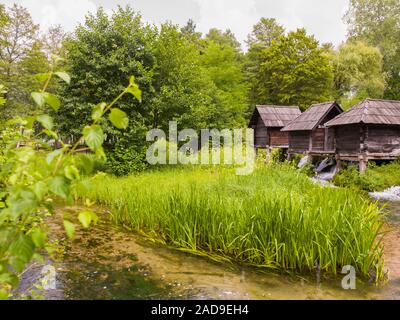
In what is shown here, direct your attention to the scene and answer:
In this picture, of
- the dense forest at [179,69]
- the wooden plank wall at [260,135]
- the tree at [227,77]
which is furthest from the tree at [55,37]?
the wooden plank wall at [260,135]

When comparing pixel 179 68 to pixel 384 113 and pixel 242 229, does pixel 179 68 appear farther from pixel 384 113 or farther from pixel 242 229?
pixel 242 229

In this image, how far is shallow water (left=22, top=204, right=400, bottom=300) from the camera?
4.41 metres

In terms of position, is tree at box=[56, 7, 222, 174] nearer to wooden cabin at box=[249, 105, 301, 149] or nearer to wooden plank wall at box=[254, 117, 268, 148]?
wooden cabin at box=[249, 105, 301, 149]

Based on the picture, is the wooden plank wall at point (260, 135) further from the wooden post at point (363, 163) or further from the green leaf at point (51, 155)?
the green leaf at point (51, 155)

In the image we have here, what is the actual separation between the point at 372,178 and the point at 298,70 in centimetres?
2028

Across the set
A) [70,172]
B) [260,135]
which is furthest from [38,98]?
[260,135]

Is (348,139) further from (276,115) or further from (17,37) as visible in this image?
(17,37)

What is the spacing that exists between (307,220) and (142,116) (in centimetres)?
1111

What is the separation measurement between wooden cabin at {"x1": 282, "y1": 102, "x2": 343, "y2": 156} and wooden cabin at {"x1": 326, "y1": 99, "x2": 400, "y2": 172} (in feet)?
5.11

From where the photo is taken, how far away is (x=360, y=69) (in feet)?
110

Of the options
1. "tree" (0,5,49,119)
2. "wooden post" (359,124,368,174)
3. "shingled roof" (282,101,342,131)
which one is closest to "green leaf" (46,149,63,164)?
"wooden post" (359,124,368,174)

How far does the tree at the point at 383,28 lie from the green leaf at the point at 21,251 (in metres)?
37.4

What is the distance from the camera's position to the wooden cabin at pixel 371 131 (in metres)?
15.8

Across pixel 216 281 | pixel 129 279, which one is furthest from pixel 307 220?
pixel 129 279
